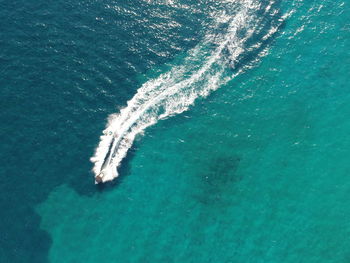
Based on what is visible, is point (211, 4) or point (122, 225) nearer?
point (122, 225)

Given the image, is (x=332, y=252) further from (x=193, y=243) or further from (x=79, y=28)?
(x=79, y=28)

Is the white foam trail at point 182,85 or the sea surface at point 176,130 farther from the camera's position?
the white foam trail at point 182,85

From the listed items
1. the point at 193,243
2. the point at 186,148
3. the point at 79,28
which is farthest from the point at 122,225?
the point at 79,28

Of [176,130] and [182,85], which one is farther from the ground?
[182,85]

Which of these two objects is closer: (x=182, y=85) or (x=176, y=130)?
(x=176, y=130)
